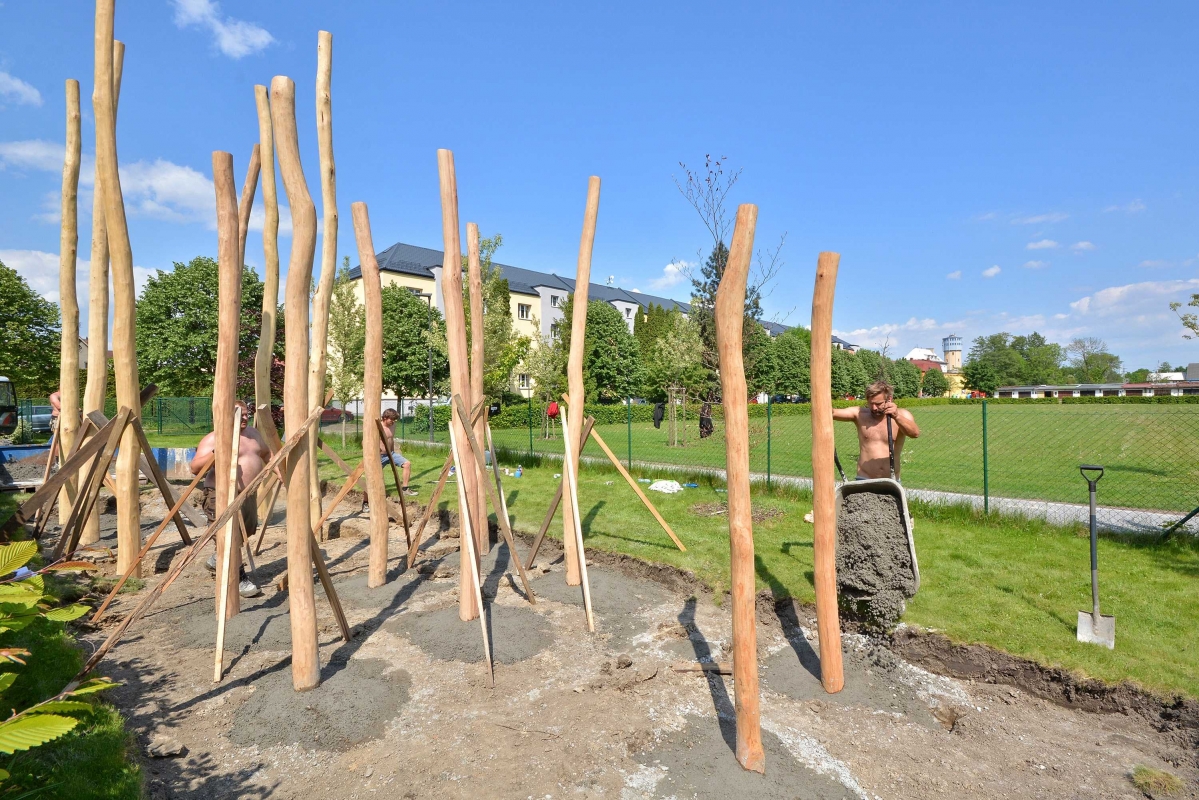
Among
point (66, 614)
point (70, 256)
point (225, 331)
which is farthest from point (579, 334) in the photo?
point (70, 256)

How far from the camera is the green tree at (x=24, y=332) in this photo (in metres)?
25.9

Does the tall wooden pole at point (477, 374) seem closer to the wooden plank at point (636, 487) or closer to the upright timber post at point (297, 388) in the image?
the wooden plank at point (636, 487)

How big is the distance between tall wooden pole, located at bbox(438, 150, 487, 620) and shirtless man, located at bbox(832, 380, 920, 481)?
318cm

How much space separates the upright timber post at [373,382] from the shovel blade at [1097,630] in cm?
580

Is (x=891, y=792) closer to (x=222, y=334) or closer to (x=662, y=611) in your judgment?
(x=662, y=611)

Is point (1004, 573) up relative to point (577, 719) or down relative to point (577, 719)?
up

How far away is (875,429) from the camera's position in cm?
560

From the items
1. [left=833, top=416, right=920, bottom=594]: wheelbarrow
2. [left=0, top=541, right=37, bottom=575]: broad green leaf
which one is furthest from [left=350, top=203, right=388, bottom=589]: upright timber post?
[left=833, top=416, right=920, bottom=594]: wheelbarrow

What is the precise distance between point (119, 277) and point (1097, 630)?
845 cm

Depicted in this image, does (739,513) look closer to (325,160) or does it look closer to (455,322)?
(455,322)

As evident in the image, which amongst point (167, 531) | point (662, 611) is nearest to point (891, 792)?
point (662, 611)

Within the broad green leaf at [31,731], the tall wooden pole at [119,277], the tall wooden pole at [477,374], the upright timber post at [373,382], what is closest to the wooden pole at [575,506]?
the tall wooden pole at [477,374]

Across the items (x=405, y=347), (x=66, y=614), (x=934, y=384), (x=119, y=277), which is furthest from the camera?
(x=934, y=384)

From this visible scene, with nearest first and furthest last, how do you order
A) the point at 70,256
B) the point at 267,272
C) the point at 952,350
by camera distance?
the point at 267,272 < the point at 70,256 < the point at 952,350
